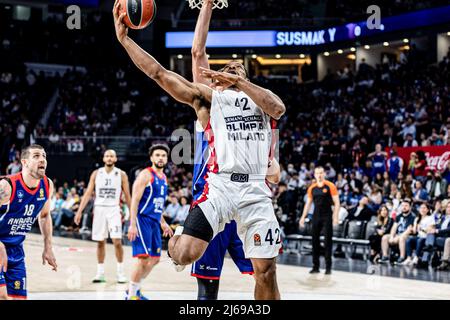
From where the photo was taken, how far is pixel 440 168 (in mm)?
14648

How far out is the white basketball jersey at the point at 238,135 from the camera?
5.04 m

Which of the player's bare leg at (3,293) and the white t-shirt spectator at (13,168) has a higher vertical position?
the white t-shirt spectator at (13,168)

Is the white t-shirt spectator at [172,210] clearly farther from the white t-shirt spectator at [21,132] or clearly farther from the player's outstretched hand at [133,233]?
the white t-shirt spectator at [21,132]

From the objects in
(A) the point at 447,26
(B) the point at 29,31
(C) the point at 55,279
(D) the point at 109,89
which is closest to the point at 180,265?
(C) the point at 55,279

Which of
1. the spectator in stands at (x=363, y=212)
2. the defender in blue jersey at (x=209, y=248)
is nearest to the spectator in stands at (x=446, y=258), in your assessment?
the spectator in stands at (x=363, y=212)

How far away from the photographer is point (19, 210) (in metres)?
6.01

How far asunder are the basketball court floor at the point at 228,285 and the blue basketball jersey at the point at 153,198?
1010mm

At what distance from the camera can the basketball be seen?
16.8ft

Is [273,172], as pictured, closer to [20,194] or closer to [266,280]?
[266,280]

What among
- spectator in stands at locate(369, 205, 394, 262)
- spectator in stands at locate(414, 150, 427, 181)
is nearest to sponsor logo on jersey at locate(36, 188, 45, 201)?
spectator in stands at locate(369, 205, 394, 262)

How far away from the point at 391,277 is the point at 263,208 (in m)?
6.67

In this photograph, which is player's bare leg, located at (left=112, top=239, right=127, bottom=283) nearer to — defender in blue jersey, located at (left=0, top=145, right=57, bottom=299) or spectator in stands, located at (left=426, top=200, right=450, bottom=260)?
defender in blue jersey, located at (left=0, top=145, right=57, bottom=299)

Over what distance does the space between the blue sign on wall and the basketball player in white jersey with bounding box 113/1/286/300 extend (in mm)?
20147
